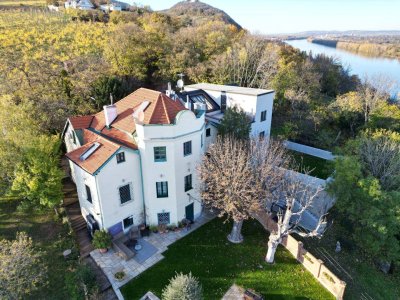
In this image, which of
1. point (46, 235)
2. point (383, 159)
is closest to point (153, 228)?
point (46, 235)

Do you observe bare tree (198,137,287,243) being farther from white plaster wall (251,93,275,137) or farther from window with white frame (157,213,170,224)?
white plaster wall (251,93,275,137)

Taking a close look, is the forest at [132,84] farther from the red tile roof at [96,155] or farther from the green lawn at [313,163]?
the green lawn at [313,163]

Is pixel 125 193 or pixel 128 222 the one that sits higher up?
pixel 125 193

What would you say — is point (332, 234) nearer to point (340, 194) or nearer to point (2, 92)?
point (340, 194)

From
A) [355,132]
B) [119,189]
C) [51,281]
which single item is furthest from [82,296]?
[355,132]

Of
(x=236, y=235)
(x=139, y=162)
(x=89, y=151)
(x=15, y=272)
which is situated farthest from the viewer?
(x=236, y=235)

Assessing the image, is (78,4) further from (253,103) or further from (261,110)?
(261,110)
